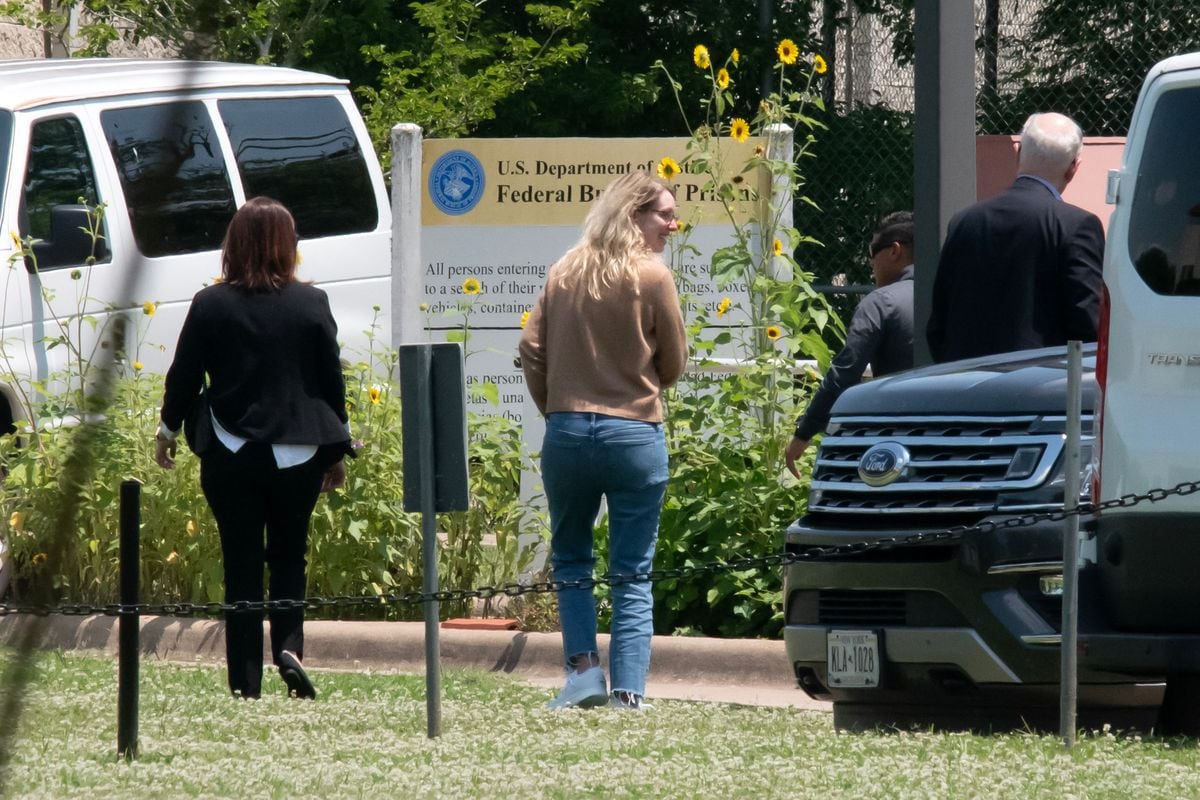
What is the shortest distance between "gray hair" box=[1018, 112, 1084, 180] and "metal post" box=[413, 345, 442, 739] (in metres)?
2.01

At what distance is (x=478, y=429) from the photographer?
823 cm

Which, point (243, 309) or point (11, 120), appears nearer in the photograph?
point (243, 309)

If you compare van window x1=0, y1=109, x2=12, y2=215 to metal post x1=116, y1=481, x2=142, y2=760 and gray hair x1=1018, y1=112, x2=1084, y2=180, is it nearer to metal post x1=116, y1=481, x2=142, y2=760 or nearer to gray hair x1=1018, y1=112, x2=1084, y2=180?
metal post x1=116, y1=481, x2=142, y2=760

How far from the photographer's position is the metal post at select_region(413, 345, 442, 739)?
5.35m

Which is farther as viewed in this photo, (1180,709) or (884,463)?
(884,463)

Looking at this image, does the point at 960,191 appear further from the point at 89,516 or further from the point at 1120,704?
the point at 89,516

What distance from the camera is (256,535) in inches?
241

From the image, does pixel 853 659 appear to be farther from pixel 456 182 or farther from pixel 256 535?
pixel 456 182

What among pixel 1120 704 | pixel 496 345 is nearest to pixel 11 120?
pixel 496 345

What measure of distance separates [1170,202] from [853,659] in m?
1.45

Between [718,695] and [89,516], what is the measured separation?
2863 mm

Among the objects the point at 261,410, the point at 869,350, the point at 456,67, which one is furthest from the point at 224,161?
the point at 456,67

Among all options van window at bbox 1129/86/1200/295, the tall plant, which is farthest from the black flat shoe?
van window at bbox 1129/86/1200/295

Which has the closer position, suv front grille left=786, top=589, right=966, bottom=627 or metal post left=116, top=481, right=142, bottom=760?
metal post left=116, top=481, right=142, bottom=760
